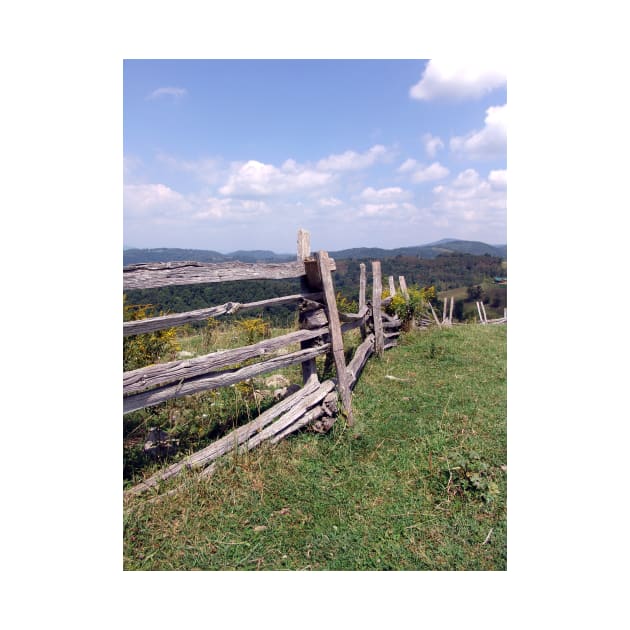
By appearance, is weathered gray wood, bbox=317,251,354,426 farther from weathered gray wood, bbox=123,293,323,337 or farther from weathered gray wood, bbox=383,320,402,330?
weathered gray wood, bbox=383,320,402,330

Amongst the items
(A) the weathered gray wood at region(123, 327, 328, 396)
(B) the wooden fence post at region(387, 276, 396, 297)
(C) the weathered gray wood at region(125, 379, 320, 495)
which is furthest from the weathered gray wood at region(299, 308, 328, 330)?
(B) the wooden fence post at region(387, 276, 396, 297)

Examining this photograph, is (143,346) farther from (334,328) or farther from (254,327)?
(334,328)

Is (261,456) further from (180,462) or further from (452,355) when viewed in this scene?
(452,355)

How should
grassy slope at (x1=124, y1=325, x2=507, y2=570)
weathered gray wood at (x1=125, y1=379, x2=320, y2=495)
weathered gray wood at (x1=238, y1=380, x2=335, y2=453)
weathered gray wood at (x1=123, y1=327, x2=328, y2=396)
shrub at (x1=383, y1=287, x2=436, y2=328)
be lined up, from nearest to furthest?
grassy slope at (x1=124, y1=325, x2=507, y2=570), weathered gray wood at (x1=123, y1=327, x2=328, y2=396), weathered gray wood at (x1=125, y1=379, x2=320, y2=495), weathered gray wood at (x1=238, y1=380, x2=335, y2=453), shrub at (x1=383, y1=287, x2=436, y2=328)

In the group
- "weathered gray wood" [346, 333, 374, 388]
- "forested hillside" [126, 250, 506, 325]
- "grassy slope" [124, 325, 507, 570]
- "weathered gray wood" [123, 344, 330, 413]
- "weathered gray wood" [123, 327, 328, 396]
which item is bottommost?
"grassy slope" [124, 325, 507, 570]

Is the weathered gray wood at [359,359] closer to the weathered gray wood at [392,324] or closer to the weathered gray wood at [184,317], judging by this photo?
the weathered gray wood at [392,324]

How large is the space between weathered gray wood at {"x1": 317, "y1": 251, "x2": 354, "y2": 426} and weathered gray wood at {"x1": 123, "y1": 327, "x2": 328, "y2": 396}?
635 mm

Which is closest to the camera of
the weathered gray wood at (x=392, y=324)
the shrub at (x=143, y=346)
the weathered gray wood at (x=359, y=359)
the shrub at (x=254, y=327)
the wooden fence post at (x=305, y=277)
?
the shrub at (x=143, y=346)

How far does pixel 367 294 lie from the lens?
8203mm

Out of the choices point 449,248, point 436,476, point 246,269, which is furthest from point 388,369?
point 449,248

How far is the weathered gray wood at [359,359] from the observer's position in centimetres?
489

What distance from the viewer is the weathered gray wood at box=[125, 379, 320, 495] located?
8.85ft

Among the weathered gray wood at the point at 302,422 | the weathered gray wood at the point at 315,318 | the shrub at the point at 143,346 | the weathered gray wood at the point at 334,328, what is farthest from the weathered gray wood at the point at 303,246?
the shrub at the point at 143,346
